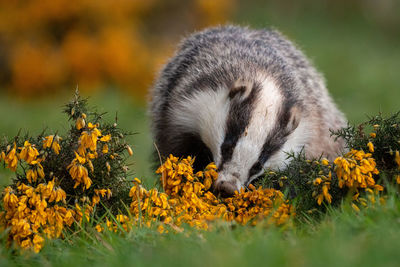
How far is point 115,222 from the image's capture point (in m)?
3.37

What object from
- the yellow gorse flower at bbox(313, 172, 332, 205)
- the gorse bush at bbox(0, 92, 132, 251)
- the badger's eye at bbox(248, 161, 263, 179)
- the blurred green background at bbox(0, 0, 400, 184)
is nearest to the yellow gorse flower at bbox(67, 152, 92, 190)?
the gorse bush at bbox(0, 92, 132, 251)

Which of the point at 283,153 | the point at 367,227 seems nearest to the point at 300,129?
the point at 283,153

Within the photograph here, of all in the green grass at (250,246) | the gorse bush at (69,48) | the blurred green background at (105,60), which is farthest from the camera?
the gorse bush at (69,48)

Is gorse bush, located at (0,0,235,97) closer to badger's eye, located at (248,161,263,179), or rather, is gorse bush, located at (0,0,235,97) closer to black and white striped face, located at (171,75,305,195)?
black and white striped face, located at (171,75,305,195)

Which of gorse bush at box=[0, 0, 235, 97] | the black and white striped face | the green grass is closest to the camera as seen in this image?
the green grass

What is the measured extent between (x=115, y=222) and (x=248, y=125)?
103 centimetres

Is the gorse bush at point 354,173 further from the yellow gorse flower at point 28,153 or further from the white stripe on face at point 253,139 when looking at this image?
the yellow gorse flower at point 28,153

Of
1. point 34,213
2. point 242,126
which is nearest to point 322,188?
point 242,126

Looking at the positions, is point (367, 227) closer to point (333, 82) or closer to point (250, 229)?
point (250, 229)

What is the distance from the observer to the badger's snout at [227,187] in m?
3.60

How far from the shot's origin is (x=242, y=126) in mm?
Answer: 3799

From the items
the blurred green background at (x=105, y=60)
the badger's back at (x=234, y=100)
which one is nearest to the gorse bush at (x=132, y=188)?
the badger's back at (x=234, y=100)

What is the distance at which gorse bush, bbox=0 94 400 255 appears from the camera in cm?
331

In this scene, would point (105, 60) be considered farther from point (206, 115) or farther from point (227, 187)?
point (227, 187)
